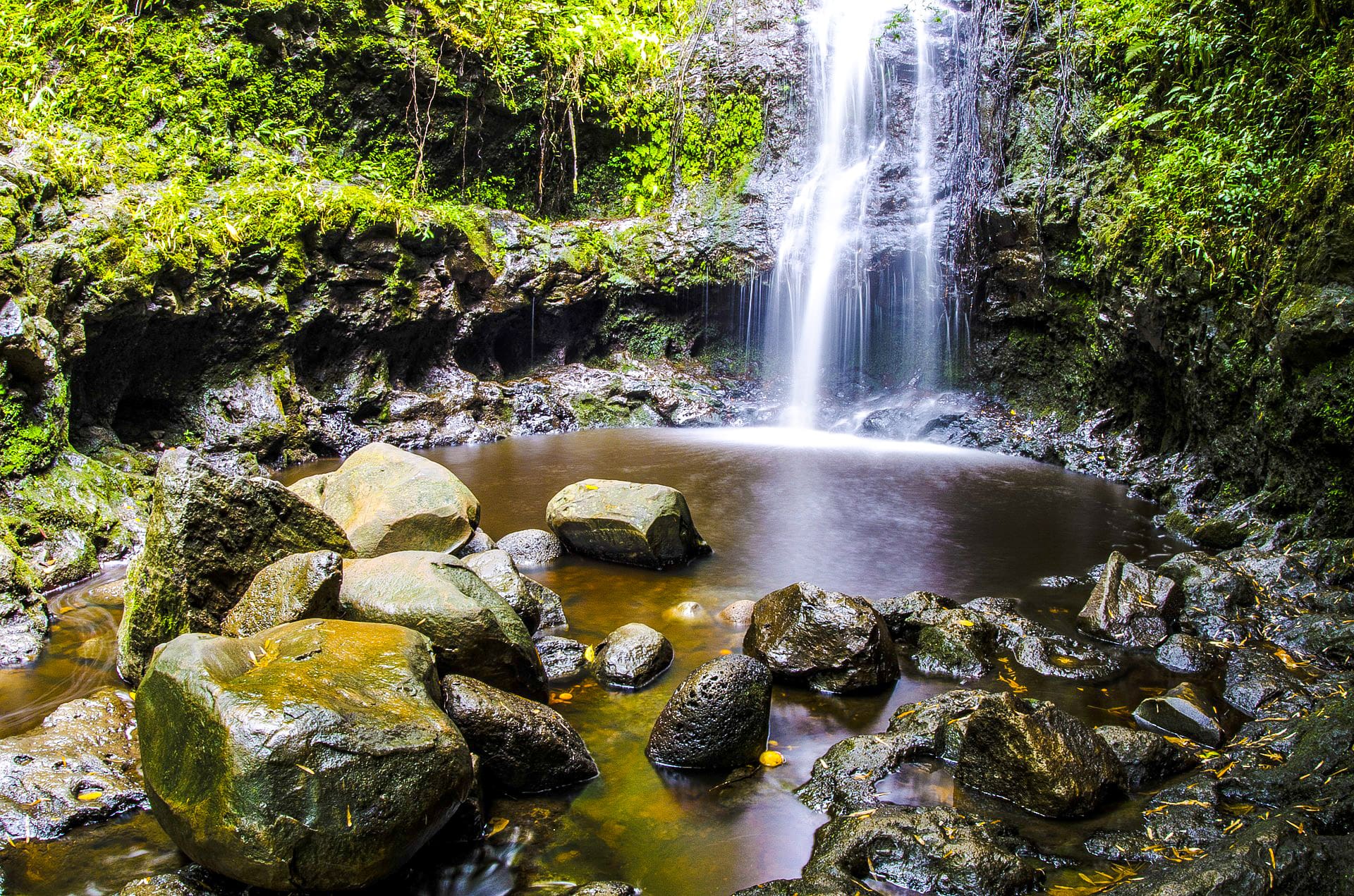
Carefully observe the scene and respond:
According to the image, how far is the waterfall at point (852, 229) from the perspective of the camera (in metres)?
15.5

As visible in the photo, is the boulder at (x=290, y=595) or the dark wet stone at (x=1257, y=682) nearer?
the boulder at (x=290, y=595)

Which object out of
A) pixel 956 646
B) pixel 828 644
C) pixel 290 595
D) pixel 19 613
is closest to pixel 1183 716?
pixel 956 646

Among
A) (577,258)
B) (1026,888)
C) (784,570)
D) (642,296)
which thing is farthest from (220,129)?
(1026,888)

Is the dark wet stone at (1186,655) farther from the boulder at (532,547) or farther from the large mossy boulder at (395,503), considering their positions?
the large mossy boulder at (395,503)

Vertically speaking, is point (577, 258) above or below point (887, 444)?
above

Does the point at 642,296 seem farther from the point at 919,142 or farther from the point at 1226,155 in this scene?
the point at 1226,155

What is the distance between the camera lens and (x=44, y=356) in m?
7.32

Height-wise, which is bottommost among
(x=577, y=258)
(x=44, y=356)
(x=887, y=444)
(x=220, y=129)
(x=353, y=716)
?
(x=887, y=444)

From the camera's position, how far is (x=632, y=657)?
489 centimetres

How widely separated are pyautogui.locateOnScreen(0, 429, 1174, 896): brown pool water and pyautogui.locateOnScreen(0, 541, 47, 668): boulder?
0.62 ft

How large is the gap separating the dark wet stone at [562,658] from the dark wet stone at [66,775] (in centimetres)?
214

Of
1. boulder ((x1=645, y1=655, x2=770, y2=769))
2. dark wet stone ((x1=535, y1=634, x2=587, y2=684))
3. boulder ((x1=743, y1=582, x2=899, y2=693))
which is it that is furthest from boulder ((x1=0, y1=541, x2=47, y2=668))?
boulder ((x1=743, y1=582, x2=899, y2=693))

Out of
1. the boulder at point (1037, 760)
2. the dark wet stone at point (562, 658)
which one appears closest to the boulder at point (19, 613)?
the dark wet stone at point (562, 658)

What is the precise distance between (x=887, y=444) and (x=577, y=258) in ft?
24.6
